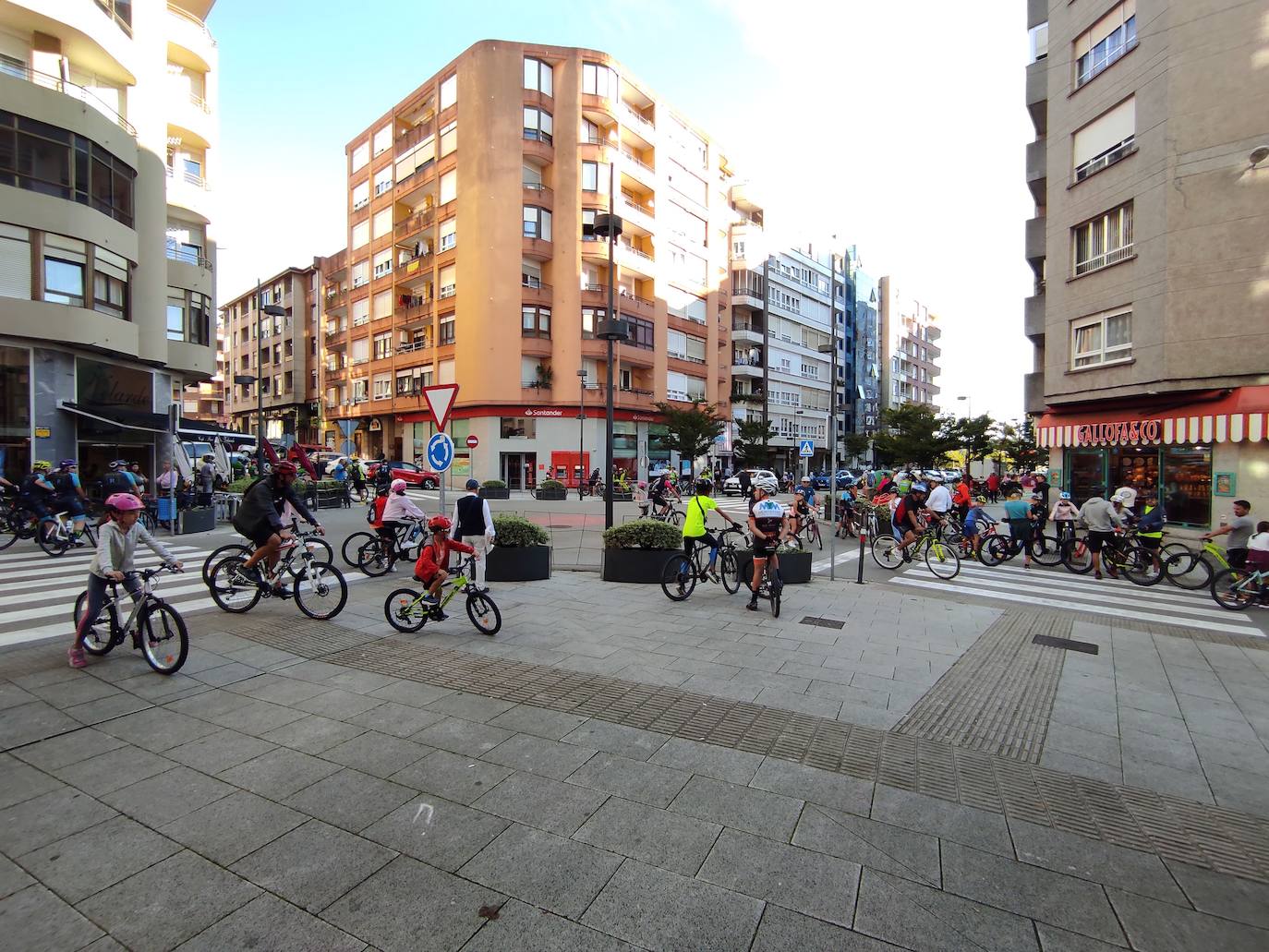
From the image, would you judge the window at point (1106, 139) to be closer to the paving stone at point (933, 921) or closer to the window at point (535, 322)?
the paving stone at point (933, 921)

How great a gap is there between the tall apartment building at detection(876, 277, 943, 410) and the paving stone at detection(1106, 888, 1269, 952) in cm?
7453

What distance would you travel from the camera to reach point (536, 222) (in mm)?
39375

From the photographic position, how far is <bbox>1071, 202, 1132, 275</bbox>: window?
16047mm

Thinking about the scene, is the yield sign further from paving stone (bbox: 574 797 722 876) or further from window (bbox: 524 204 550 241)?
window (bbox: 524 204 550 241)

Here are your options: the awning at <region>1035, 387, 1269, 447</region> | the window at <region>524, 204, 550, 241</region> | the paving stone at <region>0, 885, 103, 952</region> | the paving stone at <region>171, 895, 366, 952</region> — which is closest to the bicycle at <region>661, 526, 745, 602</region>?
the paving stone at <region>171, 895, 366, 952</region>

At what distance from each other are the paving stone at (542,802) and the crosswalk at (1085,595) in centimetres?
886

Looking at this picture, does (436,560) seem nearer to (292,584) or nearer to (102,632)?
(292,584)

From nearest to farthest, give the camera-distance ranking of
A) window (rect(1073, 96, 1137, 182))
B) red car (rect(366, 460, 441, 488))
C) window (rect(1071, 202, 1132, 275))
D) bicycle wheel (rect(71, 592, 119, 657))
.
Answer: bicycle wheel (rect(71, 592, 119, 657)), window (rect(1073, 96, 1137, 182)), window (rect(1071, 202, 1132, 275)), red car (rect(366, 460, 441, 488))

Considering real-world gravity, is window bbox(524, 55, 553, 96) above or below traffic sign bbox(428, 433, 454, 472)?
above

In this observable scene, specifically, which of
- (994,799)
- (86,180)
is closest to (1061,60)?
(994,799)

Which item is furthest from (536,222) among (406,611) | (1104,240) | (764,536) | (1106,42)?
(406,611)

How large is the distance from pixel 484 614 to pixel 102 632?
11.4ft

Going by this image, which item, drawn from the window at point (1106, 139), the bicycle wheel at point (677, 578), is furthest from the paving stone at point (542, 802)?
the window at point (1106, 139)

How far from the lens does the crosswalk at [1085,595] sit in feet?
30.0
